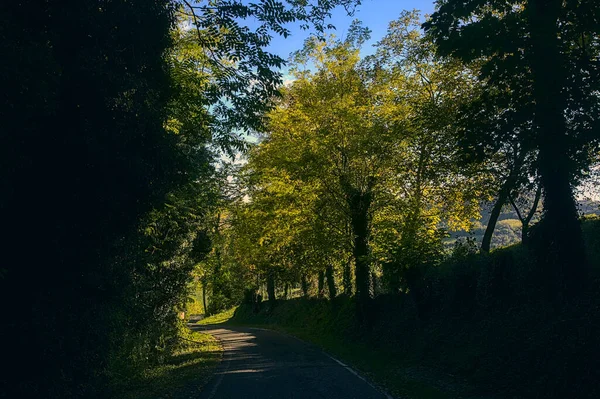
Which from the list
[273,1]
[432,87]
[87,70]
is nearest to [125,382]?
[87,70]

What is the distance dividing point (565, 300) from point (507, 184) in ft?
11.0

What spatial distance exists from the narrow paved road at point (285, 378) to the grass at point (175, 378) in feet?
1.62

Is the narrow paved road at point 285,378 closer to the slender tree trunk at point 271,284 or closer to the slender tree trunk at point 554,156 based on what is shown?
the slender tree trunk at point 554,156

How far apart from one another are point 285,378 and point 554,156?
9.21 m

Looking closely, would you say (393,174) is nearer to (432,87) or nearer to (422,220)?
(422,220)

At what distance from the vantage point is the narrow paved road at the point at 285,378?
1035 centimetres

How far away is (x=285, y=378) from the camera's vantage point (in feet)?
40.7

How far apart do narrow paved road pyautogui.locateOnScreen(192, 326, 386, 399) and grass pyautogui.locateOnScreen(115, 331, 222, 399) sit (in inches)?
19.5

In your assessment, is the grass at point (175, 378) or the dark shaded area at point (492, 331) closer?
the dark shaded area at point (492, 331)

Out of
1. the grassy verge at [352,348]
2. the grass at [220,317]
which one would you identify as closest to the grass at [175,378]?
the grassy verge at [352,348]

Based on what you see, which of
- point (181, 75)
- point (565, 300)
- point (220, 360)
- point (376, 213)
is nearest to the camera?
point (565, 300)

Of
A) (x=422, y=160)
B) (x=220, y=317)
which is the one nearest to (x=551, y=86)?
(x=422, y=160)

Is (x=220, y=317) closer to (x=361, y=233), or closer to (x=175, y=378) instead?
(x=361, y=233)

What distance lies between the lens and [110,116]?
728 cm
